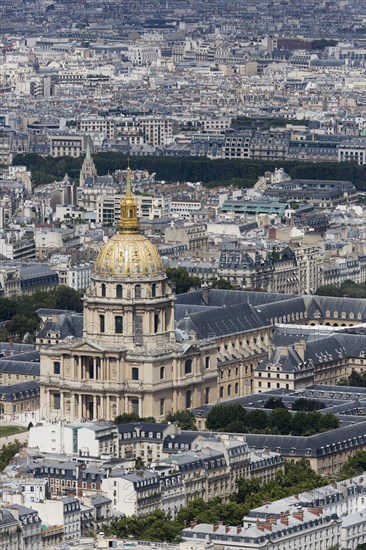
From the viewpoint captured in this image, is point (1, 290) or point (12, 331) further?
point (1, 290)

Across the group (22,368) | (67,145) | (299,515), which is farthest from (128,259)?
(67,145)

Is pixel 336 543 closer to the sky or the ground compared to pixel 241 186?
closer to the sky

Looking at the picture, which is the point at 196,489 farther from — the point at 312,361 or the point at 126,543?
the point at 312,361

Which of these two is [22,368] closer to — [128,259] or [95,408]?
[95,408]

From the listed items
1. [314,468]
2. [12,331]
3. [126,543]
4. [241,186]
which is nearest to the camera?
[126,543]

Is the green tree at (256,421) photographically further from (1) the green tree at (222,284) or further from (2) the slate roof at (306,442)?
(1) the green tree at (222,284)

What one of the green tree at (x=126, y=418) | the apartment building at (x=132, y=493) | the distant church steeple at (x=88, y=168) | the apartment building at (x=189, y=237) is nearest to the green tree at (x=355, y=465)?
the apartment building at (x=132, y=493)

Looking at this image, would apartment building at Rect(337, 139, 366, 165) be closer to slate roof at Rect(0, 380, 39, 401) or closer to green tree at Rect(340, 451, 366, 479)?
slate roof at Rect(0, 380, 39, 401)

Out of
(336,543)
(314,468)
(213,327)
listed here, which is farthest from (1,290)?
(336,543)
